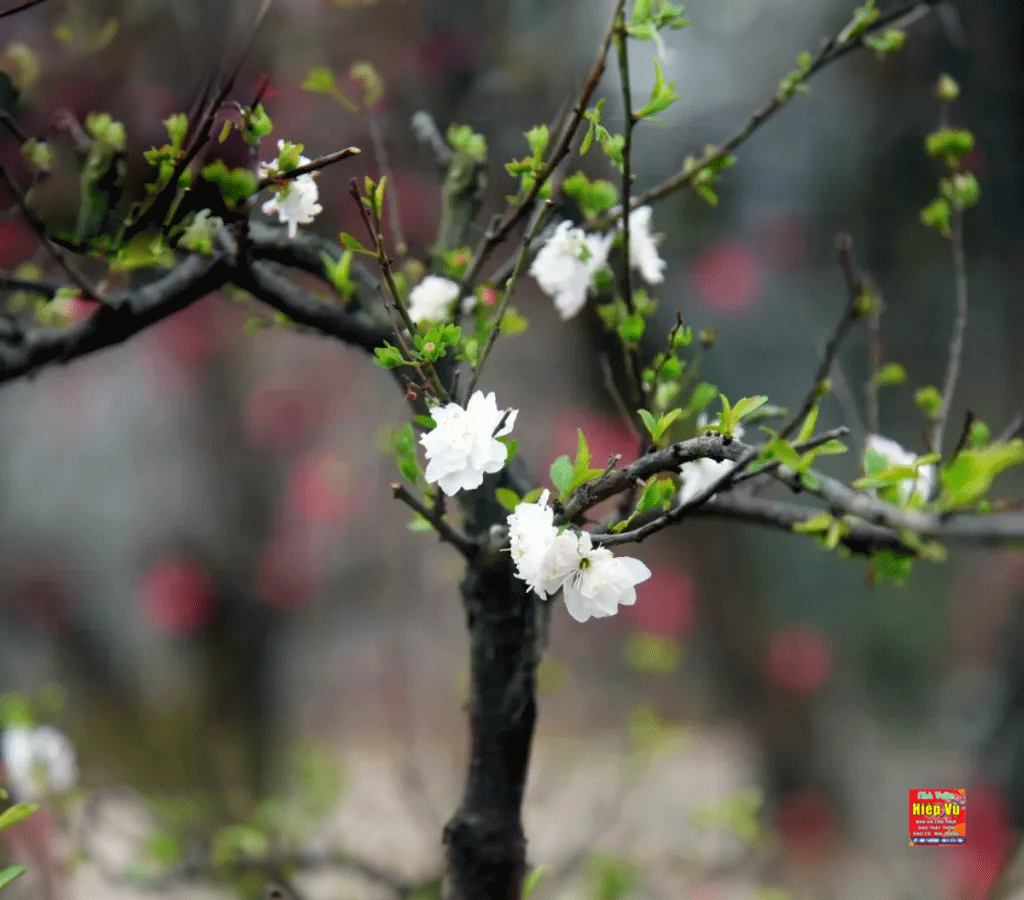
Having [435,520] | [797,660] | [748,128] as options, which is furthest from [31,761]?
[797,660]

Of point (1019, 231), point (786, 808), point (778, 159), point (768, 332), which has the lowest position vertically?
point (786, 808)

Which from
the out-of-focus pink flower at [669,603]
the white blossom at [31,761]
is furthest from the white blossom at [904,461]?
the out-of-focus pink flower at [669,603]

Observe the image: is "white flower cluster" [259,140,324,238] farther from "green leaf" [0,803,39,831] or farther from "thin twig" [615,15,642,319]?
"green leaf" [0,803,39,831]

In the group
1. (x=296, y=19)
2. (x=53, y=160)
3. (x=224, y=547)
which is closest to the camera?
(x=53, y=160)

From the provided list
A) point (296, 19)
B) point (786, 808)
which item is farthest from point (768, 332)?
point (296, 19)

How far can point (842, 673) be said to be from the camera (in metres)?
2.01

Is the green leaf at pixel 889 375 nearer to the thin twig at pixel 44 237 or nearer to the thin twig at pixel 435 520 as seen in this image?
the thin twig at pixel 435 520

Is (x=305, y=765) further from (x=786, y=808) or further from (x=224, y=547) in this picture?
(x=786, y=808)

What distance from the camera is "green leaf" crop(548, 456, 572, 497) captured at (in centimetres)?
41

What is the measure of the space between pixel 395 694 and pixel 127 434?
3.19ft

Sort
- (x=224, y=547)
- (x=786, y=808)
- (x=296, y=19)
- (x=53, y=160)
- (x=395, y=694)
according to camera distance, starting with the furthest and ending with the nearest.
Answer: (x=395, y=694)
(x=224, y=547)
(x=786, y=808)
(x=296, y=19)
(x=53, y=160)

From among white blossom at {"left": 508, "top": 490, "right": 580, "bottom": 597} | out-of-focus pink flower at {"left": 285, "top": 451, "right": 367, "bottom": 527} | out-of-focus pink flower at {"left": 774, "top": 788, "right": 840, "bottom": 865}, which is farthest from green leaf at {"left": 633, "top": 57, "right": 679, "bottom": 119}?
out-of-focus pink flower at {"left": 774, "top": 788, "right": 840, "bottom": 865}

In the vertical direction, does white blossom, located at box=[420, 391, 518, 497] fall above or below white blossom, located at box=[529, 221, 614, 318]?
below

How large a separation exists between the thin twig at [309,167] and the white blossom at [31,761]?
882 mm
